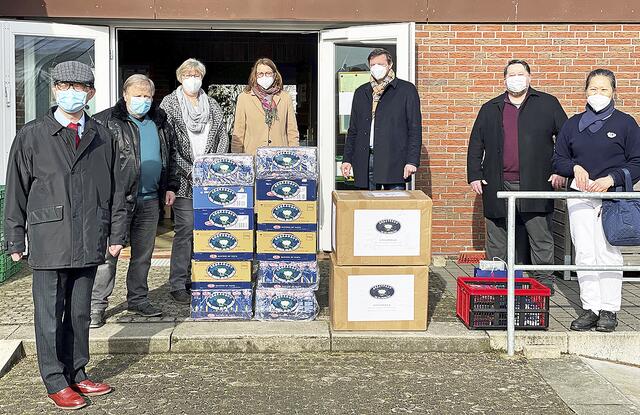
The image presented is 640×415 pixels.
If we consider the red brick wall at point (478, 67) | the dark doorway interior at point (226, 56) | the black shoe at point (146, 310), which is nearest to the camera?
the black shoe at point (146, 310)

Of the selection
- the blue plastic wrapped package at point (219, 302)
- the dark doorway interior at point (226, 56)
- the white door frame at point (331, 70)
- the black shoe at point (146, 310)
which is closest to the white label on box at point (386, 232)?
the blue plastic wrapped package at point (219, 302)

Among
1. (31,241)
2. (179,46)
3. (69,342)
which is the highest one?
(179,46)

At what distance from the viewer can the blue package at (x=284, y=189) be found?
670cm

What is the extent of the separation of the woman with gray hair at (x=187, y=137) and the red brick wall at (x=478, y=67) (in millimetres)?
2979

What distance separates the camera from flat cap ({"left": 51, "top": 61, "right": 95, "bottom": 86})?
511cm

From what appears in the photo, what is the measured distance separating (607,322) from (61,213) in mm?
4034

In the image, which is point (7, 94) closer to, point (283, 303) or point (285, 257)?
point (285, 257)

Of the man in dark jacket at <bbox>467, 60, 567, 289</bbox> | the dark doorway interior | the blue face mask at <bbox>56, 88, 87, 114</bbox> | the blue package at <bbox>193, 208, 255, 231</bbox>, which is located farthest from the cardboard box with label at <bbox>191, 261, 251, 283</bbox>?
the dark doorway interior

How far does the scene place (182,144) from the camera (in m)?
7.20

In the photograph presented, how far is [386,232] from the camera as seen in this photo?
21.0ft

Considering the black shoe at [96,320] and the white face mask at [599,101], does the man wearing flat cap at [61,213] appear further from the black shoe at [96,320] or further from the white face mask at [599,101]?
the white face mask at [599,101]

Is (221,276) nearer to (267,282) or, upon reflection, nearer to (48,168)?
(267,282)

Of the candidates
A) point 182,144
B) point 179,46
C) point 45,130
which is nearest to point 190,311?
point 182,144

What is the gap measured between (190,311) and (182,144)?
4.59 ft
